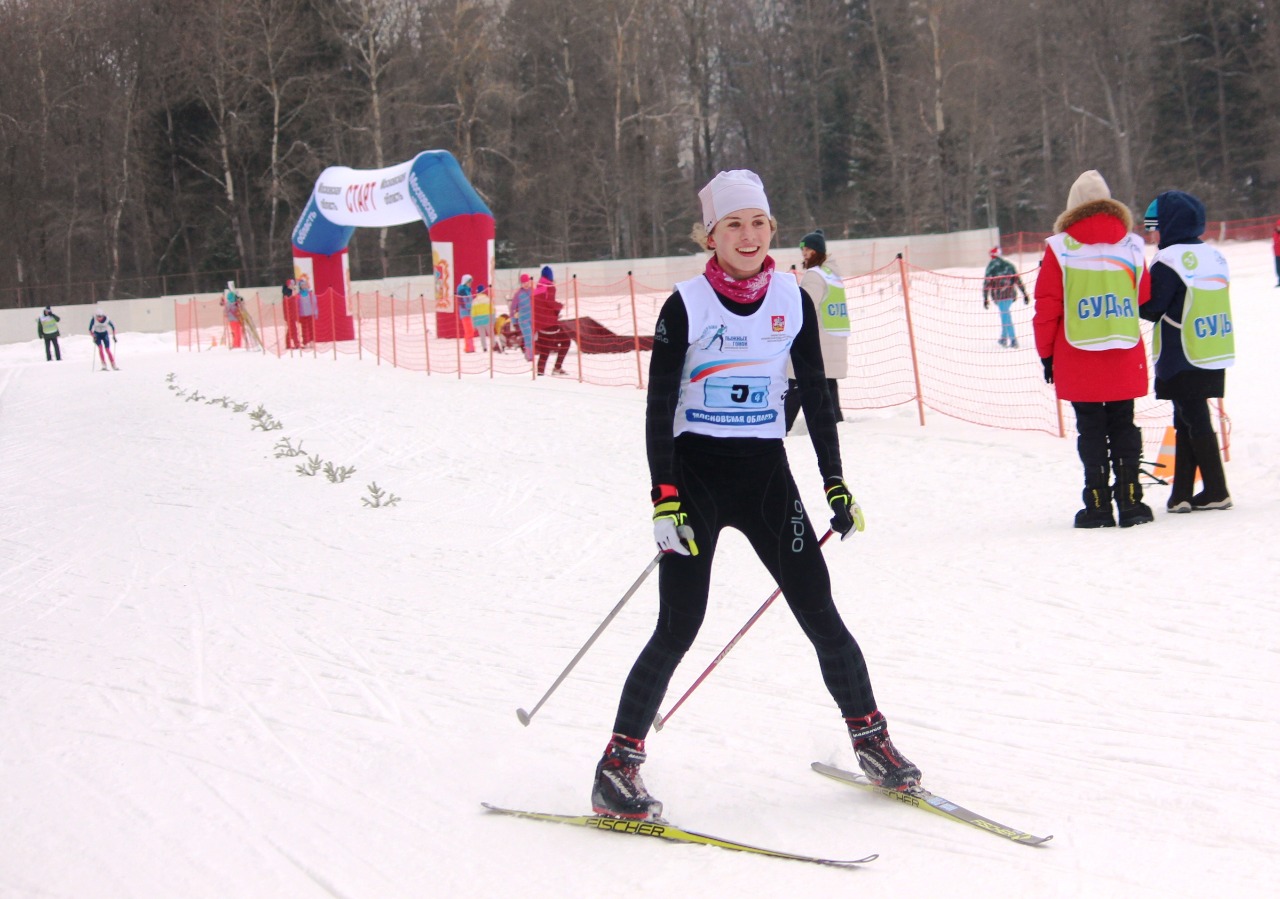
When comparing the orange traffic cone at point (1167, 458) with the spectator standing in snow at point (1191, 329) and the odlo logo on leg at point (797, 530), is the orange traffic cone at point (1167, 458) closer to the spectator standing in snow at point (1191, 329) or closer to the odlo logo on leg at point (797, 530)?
the spectator standing in snow at point (1191, 329)

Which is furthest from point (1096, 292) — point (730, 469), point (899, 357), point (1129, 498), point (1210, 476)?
point (899, 357)

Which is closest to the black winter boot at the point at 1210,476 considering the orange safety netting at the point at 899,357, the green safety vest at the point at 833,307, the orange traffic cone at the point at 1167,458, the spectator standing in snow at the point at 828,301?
the orange traffic cone at the point at 1167,458

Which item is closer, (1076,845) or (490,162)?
(1076,845)

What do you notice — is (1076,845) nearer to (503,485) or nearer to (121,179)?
(503,485)

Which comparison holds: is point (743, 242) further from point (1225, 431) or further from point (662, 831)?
point (1225, 431)

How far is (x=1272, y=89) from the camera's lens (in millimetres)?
45344

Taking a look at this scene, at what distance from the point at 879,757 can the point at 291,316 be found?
1052 inches

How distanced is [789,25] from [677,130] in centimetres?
848

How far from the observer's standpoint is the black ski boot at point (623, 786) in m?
3.42

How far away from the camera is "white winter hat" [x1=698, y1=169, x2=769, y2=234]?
345 cm

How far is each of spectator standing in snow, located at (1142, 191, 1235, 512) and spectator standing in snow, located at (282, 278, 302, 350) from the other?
23072 mm

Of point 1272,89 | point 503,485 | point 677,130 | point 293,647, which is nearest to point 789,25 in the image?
point 677,130

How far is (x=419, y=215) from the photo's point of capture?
25.6 meters

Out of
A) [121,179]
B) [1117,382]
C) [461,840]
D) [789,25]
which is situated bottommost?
[461,840]
